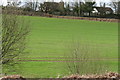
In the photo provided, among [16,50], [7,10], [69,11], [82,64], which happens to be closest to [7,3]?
[7,10]

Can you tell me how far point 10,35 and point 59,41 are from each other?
7186mm

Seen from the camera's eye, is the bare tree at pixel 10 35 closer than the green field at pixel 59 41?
Yes

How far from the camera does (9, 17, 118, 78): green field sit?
263 inches

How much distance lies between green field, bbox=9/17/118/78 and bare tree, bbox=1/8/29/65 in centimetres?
67

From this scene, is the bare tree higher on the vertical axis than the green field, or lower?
higher

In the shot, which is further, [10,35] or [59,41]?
[59,41]

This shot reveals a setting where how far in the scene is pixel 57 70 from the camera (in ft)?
21.9

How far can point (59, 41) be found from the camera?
1232cm

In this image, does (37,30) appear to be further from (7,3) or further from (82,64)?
(82,64)

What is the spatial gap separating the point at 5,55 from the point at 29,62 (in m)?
2.44

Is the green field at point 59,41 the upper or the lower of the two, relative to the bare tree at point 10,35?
lower

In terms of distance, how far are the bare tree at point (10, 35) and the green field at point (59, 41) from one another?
0.67 meters

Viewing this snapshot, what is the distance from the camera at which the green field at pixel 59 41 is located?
6.68 metres

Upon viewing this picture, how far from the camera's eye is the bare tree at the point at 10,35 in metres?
5.13
